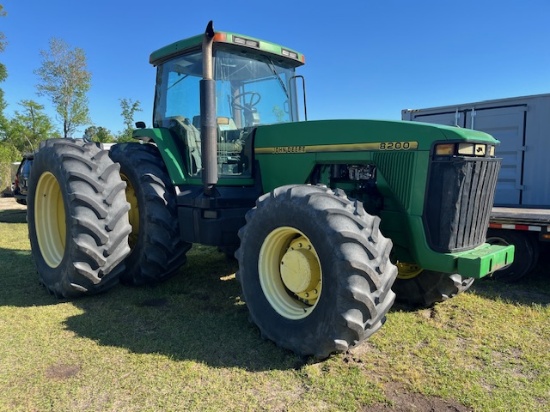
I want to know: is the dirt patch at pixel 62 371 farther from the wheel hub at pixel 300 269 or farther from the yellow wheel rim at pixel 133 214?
the yellow wheel rim at pixel 133 214

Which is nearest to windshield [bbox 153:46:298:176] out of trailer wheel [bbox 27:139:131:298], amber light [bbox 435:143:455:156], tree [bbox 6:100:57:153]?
trailer wheel [bbox 27:139:131:298]

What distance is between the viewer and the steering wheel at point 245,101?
15.4ft

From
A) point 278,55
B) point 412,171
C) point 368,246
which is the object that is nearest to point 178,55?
point 278,55

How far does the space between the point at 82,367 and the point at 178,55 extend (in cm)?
337

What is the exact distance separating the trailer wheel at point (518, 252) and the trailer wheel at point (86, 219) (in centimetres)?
452

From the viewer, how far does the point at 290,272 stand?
3.39 meters

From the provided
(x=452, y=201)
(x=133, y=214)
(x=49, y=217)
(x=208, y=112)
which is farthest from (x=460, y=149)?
(x=49, y=217)

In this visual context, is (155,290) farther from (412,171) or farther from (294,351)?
(412,171)

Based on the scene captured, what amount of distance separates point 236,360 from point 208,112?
2182mm

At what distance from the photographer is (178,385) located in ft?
9.32

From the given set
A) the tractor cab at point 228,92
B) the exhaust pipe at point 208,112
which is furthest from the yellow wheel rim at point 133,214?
the exhaust pipe at point 208,112

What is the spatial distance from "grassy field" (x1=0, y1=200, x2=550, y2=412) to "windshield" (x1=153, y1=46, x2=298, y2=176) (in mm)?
1595

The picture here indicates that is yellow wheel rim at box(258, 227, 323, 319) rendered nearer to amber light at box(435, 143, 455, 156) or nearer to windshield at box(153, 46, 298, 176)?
amber light at box(435, 143, 455, 156)

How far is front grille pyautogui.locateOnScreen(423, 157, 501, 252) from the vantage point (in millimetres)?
3312
